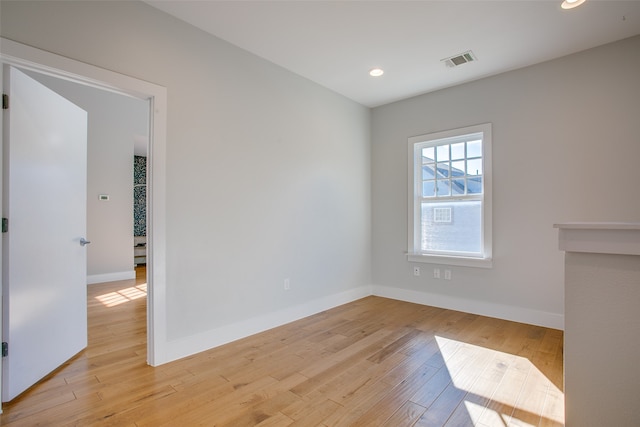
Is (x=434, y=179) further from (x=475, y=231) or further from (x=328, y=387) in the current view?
(x=328, y=387)

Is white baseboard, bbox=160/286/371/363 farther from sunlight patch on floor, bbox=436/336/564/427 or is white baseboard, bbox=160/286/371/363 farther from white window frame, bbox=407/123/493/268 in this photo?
sunlight patch on floor, bbox=436/336/564/427

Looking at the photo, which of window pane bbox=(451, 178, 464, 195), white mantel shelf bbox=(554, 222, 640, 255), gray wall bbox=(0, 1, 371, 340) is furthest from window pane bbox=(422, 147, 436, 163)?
white mantel shelf bbox=(554, 222, 640, 255)

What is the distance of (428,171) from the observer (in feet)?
13.8

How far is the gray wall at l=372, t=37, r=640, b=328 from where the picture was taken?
2881mm

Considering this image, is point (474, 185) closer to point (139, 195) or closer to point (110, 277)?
point (110, 277)

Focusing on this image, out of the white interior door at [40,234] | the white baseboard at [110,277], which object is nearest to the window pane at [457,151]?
the white interior door at [40,234]

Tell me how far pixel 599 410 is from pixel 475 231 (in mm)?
2744

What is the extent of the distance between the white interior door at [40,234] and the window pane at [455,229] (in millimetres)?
3799

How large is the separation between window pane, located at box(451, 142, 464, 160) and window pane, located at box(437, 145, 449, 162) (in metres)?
0.07

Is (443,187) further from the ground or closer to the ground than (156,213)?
further from the ground

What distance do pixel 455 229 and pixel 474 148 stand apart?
1008mm

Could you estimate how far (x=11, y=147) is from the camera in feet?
6.41

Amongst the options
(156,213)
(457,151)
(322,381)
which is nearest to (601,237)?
(322,381)

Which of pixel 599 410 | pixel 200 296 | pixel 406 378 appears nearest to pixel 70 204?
pixel 200 296
